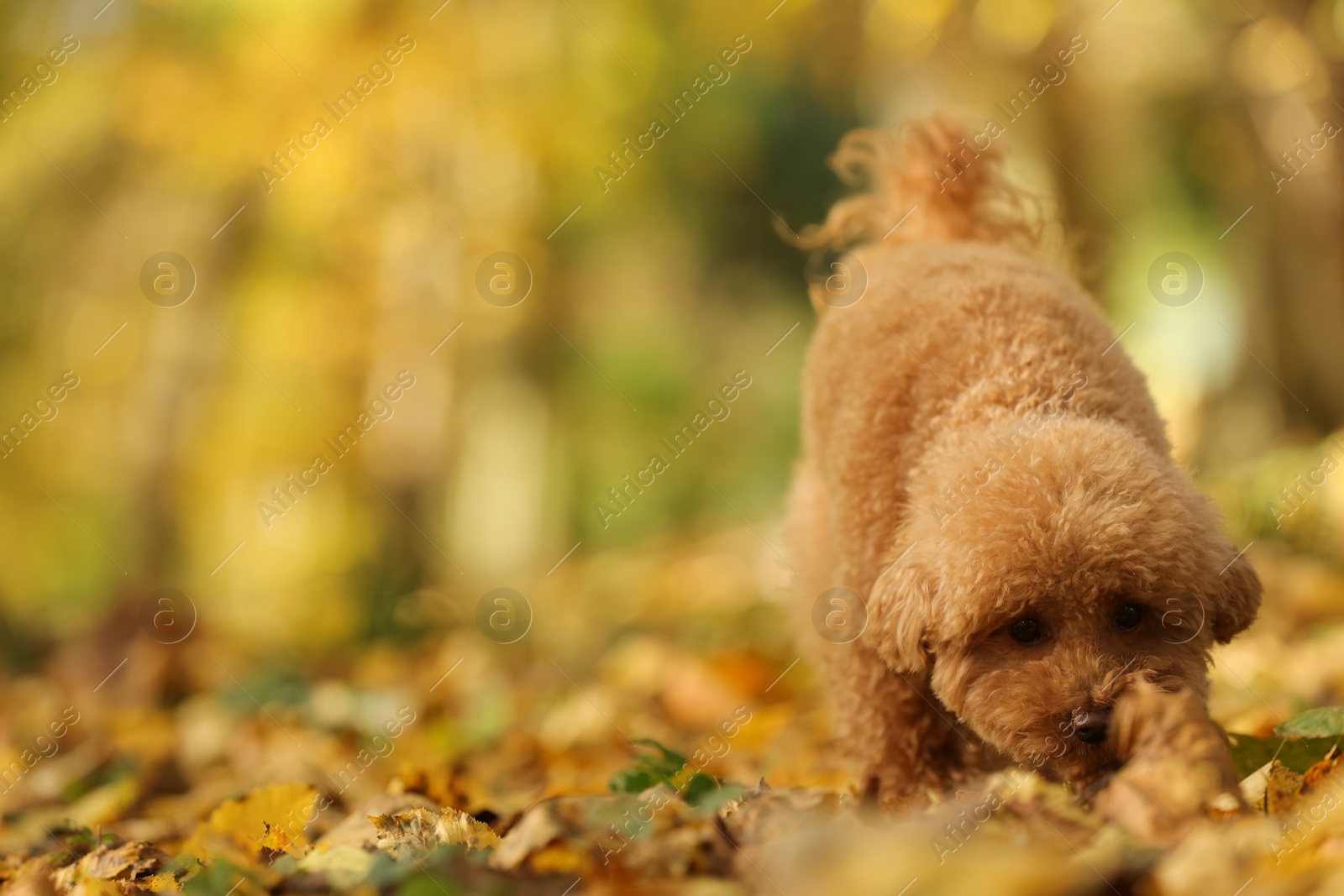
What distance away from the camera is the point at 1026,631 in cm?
247

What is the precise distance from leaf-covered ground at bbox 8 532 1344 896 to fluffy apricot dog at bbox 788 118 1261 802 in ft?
1.00

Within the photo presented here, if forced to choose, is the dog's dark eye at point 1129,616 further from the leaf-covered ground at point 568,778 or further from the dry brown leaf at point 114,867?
the dry brown leaf at point 114,867

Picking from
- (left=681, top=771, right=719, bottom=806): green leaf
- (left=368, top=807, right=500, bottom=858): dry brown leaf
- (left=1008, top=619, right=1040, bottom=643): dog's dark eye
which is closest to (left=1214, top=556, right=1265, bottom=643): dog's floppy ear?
(left=1008, top=619, right=1040, bottom=643): dog's dark eye

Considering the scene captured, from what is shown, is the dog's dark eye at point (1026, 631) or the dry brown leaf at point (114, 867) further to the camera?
the dog's dark eye at point (1026, 631)

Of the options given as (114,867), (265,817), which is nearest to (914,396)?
(265,817)

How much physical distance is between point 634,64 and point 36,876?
1031cm

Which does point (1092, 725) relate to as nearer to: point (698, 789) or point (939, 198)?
point (698, 789)

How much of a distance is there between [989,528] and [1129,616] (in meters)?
0.36

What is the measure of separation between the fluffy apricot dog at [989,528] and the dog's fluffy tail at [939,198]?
0.38ft

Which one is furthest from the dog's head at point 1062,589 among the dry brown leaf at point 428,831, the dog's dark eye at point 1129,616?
the dry brown leaf at point 428,831

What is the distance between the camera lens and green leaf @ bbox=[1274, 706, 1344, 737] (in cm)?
235

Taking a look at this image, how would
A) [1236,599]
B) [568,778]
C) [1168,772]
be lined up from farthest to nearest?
[568,778] → [1236,599] → [1168,772]

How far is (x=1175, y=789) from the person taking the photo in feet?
6.02

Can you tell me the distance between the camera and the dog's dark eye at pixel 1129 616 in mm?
2430
